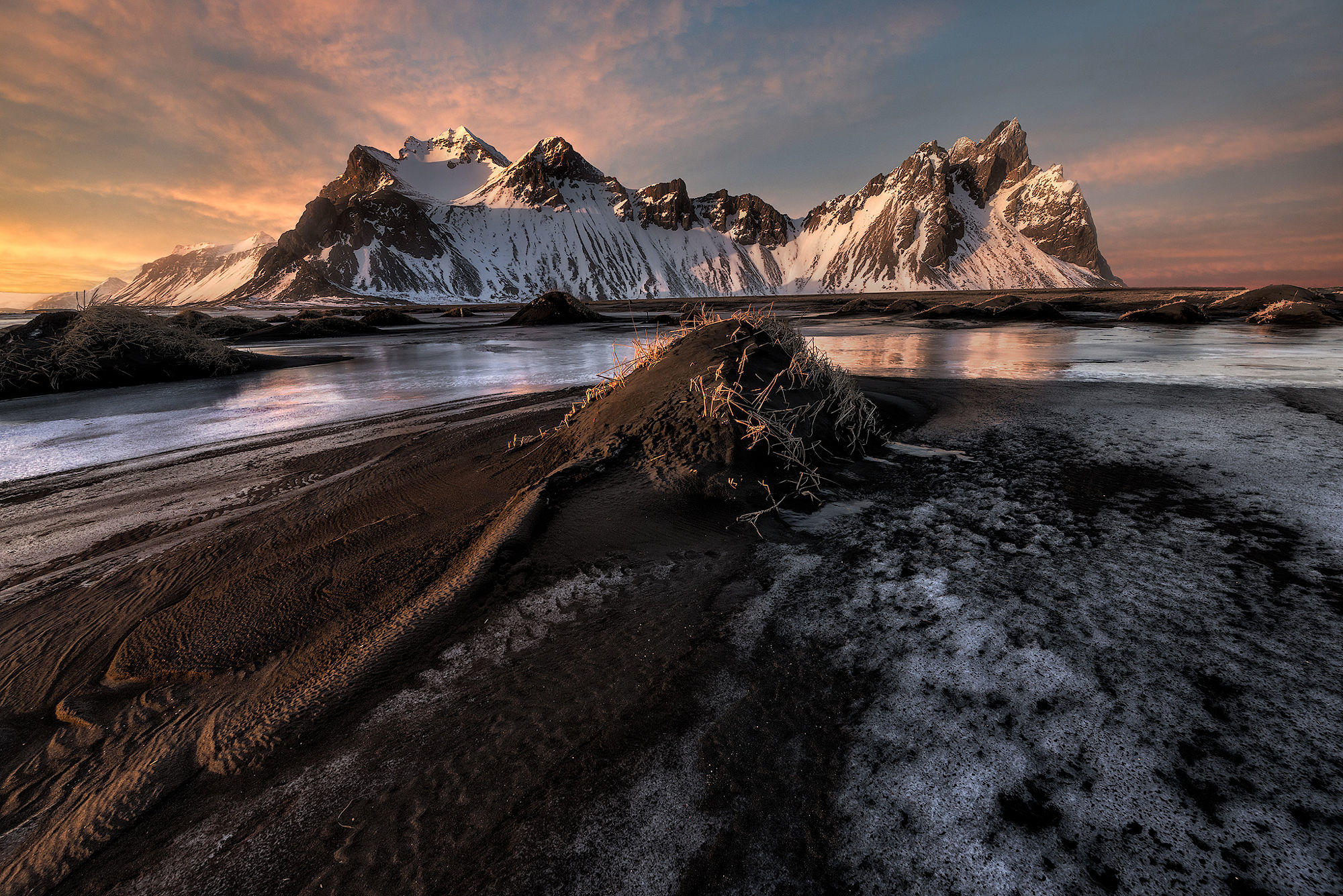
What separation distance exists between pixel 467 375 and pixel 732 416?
242 inches

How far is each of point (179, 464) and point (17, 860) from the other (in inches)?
128

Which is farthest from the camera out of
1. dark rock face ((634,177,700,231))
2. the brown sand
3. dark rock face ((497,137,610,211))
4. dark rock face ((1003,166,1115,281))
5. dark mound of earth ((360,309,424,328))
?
dark rock face ((1003,166,1115,281))

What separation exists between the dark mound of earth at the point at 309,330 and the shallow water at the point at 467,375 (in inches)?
181

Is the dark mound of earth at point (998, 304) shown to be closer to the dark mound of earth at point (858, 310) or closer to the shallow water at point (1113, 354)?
the dark mound of earth at point (858, 310)

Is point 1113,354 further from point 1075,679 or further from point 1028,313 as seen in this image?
point 1028,313

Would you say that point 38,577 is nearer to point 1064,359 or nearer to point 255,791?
point 255,791

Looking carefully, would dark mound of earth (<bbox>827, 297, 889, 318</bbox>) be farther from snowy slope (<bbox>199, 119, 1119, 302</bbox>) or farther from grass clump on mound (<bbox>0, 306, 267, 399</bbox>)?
snowy slope (<bbox>199, 119, 1119, 302</bbox>)

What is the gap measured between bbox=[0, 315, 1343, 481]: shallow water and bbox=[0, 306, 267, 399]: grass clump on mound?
58 centimetres

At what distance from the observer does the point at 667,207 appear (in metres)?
146

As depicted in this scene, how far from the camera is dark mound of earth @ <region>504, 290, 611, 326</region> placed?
22938mm

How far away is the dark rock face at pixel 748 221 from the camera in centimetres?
15538

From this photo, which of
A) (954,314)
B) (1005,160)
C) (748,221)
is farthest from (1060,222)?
(954,314)

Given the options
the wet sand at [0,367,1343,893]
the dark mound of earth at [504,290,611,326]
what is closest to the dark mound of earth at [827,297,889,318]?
the dark mound of earth at [504,290,611,326]

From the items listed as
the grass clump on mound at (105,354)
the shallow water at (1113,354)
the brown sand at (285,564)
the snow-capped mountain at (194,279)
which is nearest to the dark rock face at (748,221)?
the snow-capped mountain at (194,279)
